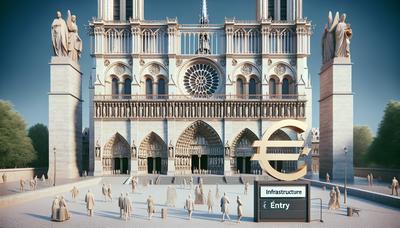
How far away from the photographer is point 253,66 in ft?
164

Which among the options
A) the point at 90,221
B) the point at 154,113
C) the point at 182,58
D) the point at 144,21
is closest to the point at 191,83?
the point at 182,58

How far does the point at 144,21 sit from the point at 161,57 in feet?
17.7

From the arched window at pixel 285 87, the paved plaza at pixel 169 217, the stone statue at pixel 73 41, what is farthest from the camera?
the arched window at pixel 285 87

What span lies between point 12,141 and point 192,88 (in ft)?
76.9

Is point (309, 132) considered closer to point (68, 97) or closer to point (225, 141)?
point (225, 141)

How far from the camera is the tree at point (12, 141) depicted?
43250 mm

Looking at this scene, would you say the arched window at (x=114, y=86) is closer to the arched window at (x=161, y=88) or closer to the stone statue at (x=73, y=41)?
the arched window at (x=161, y=88)

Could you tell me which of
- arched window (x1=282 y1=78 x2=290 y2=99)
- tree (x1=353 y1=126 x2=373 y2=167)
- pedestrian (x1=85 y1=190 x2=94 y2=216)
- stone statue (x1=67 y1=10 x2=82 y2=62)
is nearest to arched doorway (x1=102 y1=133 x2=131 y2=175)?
stone statue (x1=67 y1=10 x2=82 y2=62)

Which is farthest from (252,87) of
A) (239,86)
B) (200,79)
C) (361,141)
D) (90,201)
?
(90,201)

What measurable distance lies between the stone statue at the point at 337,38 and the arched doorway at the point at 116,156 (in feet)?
90.1

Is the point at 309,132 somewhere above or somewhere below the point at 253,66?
below

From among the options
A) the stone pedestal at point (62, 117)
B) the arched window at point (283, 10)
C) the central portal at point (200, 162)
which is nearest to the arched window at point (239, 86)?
the central portal at point (200, 162)

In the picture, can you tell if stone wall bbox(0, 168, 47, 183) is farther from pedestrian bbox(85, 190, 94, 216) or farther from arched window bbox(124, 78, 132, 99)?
pedestrian bbox(85, 190, 94, 216)

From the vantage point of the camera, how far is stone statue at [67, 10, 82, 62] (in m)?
43.9
